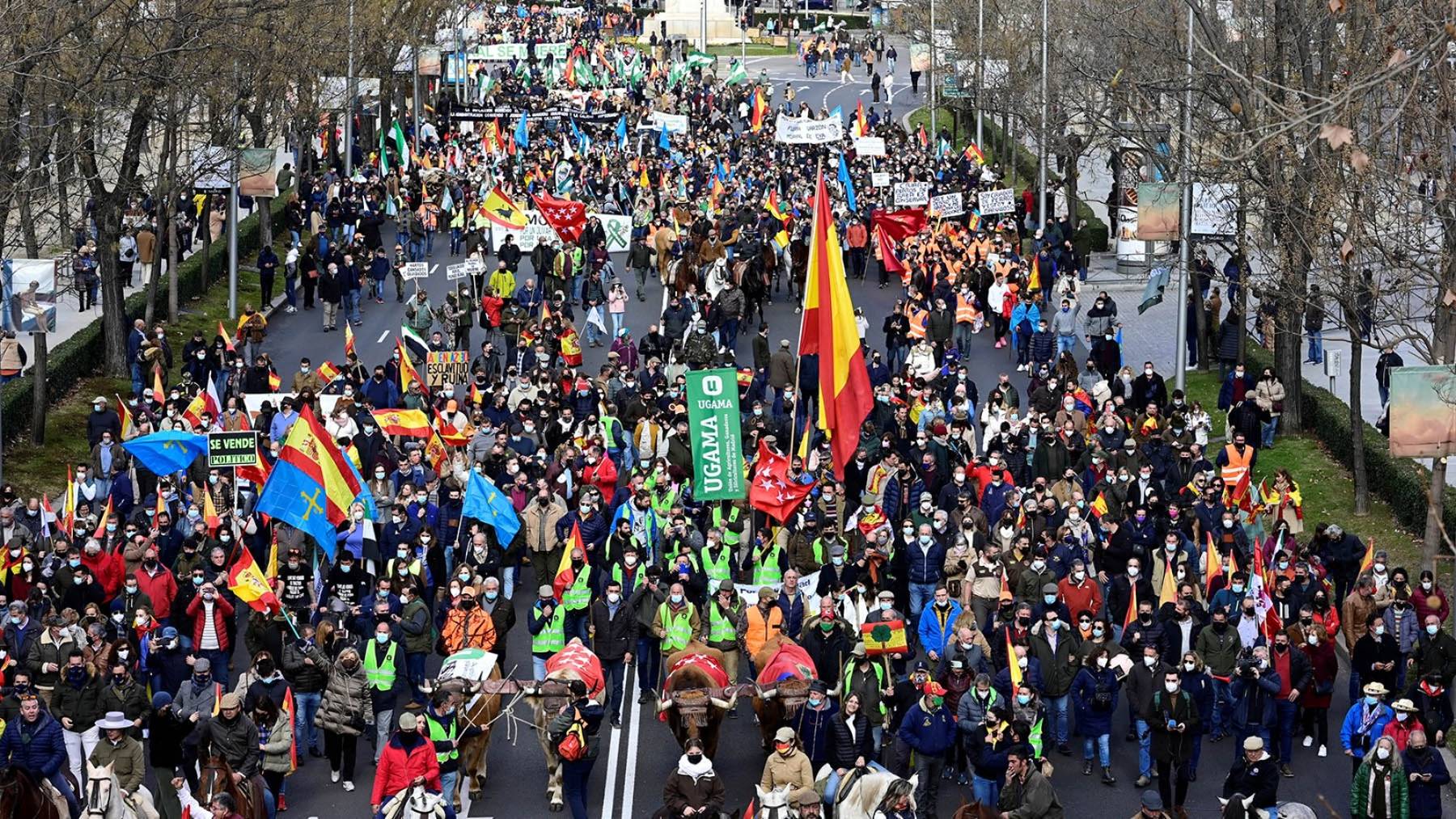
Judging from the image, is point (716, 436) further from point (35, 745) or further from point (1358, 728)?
point (35, 745)

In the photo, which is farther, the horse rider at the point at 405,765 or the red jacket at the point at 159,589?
the red jacket at the point at 159,589

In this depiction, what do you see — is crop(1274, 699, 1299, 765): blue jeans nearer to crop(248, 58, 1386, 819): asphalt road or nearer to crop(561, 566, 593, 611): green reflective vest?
crop(248, 58, 1386, 819): asphalt road

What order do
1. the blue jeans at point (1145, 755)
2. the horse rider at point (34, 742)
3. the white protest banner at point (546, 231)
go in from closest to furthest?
the horse rider at point (34, 742) → the blue jeans at point (1145, 755) → the white protest banner at point (546, 231)

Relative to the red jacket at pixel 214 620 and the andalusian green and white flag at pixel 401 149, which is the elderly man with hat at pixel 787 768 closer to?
the red jacket at pixel 214 620

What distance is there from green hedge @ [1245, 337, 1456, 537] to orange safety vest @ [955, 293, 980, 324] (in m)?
5.07

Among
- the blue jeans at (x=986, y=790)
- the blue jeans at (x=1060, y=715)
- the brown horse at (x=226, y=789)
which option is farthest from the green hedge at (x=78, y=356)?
the blue jeans at (x=986, y=790)

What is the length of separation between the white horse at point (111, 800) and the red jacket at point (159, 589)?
14.2ft

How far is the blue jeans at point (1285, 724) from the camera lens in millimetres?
21375

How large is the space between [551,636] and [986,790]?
4557 millimetres

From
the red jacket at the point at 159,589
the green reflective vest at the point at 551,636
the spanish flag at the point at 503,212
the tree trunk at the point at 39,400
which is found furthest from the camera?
the spanish flag at the point at 503,212

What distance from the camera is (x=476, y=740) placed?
20.7 m

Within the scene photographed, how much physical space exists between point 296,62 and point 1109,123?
1524 cm

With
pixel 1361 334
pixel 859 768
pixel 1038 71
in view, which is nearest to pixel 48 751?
pixel 859 768

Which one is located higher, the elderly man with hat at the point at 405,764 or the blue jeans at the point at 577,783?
the elderly man with hat at the point at 405,764
